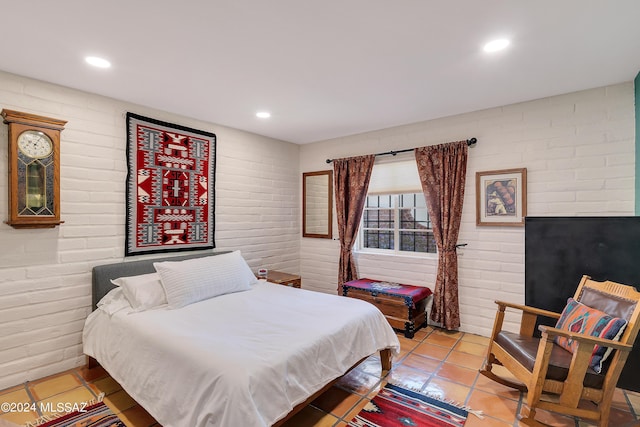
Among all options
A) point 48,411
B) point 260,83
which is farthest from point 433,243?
point 48,411

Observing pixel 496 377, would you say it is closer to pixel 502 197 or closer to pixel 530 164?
pixel 502 197

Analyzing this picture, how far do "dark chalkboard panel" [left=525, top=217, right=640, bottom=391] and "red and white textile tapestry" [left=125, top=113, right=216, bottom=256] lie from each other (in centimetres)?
342

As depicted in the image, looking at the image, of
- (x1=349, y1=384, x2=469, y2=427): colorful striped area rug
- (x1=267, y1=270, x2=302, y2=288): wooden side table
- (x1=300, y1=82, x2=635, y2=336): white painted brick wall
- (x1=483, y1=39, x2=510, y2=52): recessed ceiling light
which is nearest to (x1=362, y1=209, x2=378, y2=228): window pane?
(x1=300, y1=82, x2=635, y2=336): white painted brick wall

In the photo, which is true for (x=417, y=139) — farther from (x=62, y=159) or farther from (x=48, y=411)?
(x=48, y=411)

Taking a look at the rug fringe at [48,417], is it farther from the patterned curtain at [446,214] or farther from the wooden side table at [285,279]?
the patterned curtain at [446,214]

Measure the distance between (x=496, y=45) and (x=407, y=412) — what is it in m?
2.61

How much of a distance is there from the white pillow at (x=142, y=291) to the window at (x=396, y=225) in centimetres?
274

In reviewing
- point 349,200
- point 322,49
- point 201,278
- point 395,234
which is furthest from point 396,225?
point 322,49

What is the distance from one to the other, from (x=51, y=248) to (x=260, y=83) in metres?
2.28

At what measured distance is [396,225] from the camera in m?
4.28

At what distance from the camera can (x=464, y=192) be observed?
3.60 metres

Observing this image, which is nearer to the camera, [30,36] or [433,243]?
[30,36]

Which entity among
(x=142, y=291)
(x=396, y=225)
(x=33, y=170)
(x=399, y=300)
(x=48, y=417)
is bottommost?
(x=48, y=417)

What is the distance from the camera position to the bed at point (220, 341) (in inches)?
64.5
